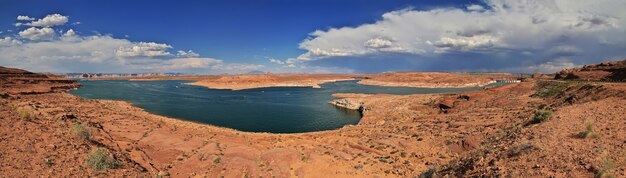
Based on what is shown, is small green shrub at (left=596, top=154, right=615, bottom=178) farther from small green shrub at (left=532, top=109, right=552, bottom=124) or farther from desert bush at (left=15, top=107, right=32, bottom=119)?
desert bush at (left=15, top=107, right=32, bottom=119)

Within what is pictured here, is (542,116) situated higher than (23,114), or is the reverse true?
(23,114)

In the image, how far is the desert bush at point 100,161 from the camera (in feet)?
43.7

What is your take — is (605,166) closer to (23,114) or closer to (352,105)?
(23,114)

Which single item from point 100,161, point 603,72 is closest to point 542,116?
point 100,161

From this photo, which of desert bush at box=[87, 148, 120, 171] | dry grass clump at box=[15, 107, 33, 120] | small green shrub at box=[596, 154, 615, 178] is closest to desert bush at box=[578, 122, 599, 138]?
small green shrub at box=[596, 154, 615, 178]

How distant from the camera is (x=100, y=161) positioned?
44.2 ft

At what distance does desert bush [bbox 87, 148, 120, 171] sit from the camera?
43.7 ft

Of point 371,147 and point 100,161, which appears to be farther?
point 371,147

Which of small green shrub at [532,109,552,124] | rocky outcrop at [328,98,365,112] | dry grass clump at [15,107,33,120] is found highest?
dry grass clump at [15,107,33,120]

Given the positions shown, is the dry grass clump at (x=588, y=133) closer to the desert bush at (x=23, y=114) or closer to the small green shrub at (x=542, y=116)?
the small green shrub at (x=542, y=116)

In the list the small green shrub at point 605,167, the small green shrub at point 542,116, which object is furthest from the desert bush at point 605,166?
the small green shrub at point 542,116

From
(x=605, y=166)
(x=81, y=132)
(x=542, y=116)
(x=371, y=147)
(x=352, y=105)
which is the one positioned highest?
(x=542, y=116)

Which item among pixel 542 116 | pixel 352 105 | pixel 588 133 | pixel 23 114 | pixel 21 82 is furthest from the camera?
pixel 21 82

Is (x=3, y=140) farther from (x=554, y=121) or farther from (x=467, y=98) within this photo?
(x=467, y=98)
